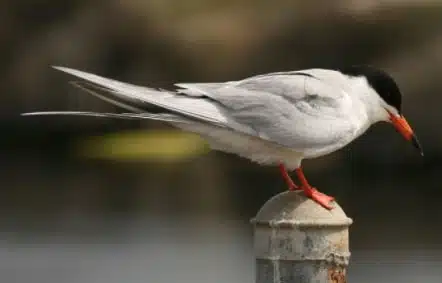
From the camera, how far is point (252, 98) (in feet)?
14.5

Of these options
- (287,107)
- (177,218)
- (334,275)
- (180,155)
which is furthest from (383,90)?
(180,155)

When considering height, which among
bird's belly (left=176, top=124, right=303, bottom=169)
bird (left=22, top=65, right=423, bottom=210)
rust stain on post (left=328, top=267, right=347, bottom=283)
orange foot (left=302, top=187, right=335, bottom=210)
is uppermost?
bird (left=22, top=65, right=423, bottom=210)

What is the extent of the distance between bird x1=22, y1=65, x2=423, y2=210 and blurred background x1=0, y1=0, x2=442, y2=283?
19.1 feet

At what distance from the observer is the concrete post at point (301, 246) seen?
3836mm

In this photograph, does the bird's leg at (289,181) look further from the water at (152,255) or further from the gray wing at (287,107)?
the water at (152,255)

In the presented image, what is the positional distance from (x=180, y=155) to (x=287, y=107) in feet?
42.5

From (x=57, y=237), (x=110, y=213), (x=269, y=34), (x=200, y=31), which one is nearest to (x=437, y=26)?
(x=269, y=34)

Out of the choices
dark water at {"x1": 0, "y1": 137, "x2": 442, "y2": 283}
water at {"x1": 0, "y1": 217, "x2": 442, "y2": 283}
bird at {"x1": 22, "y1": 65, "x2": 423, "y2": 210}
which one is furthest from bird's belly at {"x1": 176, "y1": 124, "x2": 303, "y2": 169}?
dark water at {"x1": 0, "y1": 137, "x2": 442, "y2": 283}

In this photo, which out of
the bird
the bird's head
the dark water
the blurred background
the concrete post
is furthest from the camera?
the blurred background

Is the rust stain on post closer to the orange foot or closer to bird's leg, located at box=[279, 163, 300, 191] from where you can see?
the orange foot

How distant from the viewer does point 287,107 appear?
14.6 feet

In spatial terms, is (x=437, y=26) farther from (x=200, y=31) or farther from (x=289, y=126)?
(x=289, y=126)

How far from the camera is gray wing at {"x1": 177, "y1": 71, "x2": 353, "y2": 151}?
173 inches

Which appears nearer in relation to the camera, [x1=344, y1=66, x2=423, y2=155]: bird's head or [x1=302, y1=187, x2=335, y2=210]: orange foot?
[x1=302, y1=187, x2=335, y2=210]: orange foot
